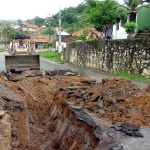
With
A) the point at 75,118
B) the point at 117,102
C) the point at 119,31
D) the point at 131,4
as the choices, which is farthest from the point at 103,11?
the point at 75,118

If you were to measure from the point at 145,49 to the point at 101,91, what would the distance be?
921 cm

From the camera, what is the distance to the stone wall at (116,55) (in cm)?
1955

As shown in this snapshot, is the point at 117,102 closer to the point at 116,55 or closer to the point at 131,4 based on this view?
the point at 116,55

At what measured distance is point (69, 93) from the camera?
12.5 m

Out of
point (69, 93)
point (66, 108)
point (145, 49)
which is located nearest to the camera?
point (66, 108)

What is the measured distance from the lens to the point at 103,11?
2619 centimetres

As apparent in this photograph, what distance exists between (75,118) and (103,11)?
58.9ft

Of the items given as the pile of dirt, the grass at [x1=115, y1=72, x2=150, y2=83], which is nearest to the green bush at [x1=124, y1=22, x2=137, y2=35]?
the grass at [x1=115, y1=72, x2=150, y2=83]

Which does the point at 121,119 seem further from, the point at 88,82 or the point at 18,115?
the point at 88,82

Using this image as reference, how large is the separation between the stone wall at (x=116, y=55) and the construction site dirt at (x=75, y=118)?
721cm

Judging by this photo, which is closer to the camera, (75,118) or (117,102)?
(75,118)

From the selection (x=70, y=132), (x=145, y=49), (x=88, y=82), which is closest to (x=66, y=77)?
(x=88, y=82)

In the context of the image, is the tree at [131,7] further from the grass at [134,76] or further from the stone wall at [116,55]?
the grass at [134,76]

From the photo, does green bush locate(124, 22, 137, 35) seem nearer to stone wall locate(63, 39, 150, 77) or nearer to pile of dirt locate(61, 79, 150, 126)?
stone wall locate(63, 39, 150, 77)
